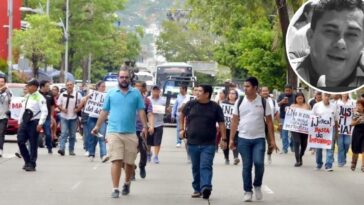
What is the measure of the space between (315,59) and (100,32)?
Answer: 203 ft

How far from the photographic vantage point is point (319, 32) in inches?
659

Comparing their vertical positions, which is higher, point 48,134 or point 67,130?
point 67,130

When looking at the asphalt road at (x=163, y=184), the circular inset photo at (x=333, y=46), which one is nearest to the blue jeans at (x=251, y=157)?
the asphalt road at (x=163, y=184)

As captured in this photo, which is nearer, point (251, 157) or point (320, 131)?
point (251, 157)

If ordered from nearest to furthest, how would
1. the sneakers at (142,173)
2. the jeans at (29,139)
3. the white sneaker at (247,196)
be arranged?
the white sneaker at (247,196), the sneakers at (142,173), the jeans at (29,139)

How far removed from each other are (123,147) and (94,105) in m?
8.79

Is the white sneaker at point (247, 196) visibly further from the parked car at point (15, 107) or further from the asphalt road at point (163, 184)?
the parked car at point (15, 107)

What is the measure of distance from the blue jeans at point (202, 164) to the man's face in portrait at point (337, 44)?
212cm

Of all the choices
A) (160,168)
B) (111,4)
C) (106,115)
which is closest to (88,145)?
(160,168)

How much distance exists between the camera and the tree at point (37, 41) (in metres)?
62.6

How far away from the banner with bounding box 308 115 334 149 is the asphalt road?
57 centimetres

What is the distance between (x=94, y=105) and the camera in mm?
24812

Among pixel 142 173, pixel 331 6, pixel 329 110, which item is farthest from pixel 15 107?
pixel 331 6

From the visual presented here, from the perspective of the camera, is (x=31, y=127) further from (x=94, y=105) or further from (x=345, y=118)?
(x=345, y=118)
